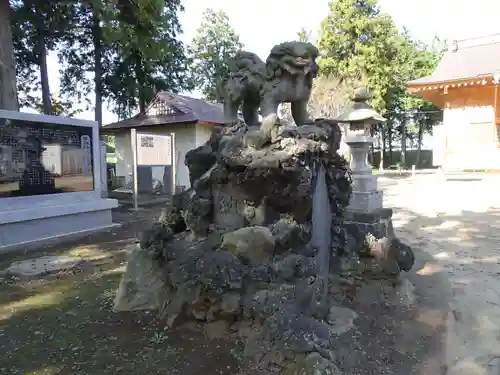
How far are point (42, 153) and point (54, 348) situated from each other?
4.65 meters

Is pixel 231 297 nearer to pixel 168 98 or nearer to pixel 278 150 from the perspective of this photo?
pixel 278 150

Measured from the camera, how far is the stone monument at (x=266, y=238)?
100.0 inches

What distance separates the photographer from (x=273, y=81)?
3.43 metres

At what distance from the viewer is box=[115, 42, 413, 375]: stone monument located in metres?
2.54

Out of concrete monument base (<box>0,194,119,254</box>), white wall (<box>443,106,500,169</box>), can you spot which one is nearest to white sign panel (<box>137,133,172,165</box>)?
concrete monument base (<box>0,194,119,254</box>)

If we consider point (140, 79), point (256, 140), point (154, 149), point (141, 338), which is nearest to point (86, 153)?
point (154, 149)

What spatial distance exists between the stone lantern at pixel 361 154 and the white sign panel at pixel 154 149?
16.6ft

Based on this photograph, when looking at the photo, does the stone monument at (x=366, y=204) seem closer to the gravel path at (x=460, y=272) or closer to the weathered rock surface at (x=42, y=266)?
the gravel path at (x=460, y=272)

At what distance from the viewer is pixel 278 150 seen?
3.00 meters

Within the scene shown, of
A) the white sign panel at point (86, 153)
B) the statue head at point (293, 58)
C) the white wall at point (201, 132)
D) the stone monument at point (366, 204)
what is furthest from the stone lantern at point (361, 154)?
the white wall at point (201, 132)

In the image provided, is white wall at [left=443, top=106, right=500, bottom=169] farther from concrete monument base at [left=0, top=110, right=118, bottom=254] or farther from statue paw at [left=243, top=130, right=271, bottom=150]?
statue paw at [left=243, top=130, right=271, bottom=150]

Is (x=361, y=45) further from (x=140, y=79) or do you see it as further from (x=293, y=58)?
(x=293, y=58)

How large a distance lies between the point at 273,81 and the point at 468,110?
42.2 ft

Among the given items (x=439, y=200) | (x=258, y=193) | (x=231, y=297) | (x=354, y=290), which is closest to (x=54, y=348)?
(x=231, y=297)
